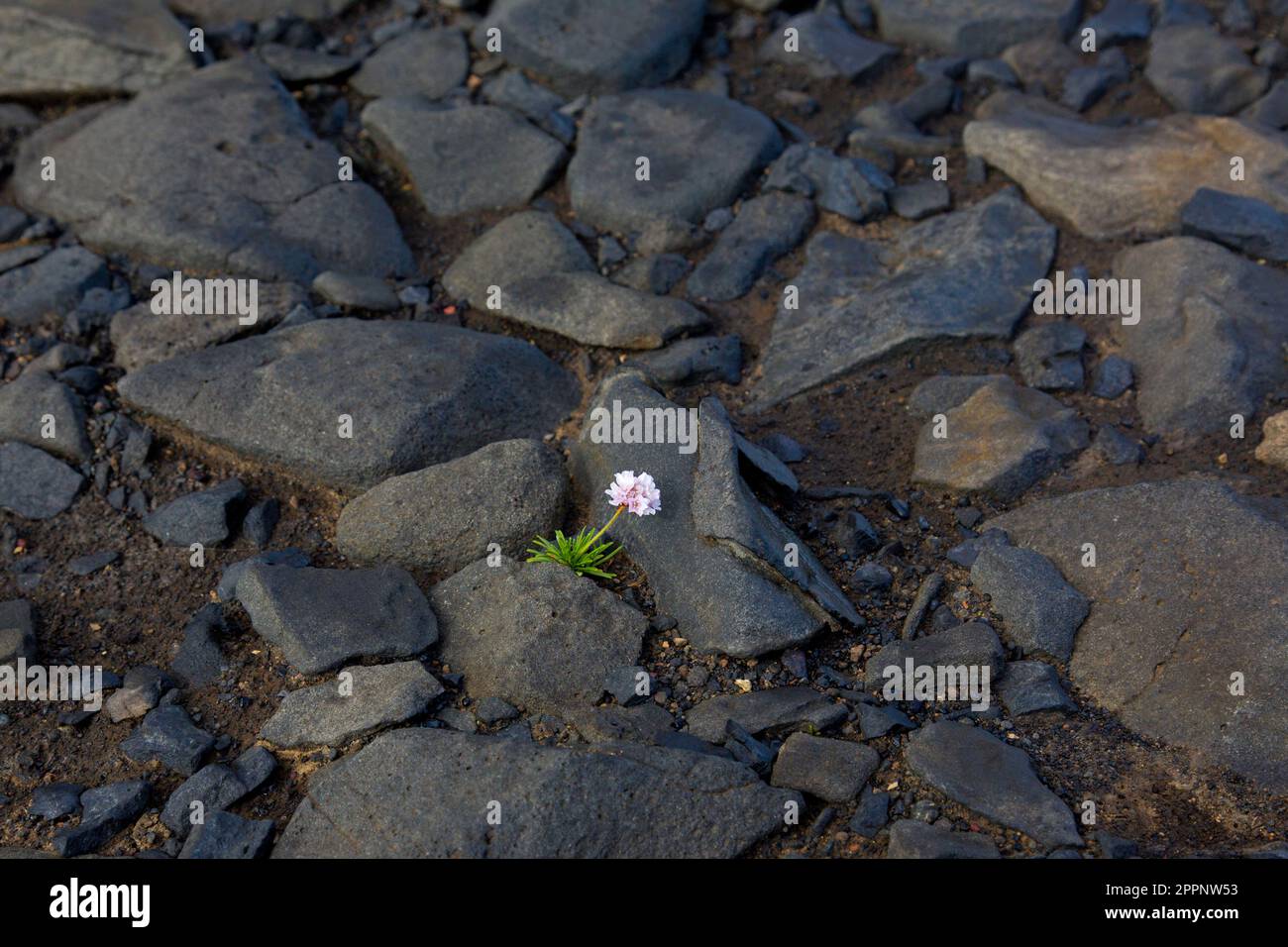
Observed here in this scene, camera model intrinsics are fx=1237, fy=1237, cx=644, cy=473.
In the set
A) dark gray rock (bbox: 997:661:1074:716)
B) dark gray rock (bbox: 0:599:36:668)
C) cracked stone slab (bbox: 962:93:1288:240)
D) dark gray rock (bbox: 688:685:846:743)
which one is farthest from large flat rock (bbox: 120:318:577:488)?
cracked stone slab (bbox: 962:93:1288:240)

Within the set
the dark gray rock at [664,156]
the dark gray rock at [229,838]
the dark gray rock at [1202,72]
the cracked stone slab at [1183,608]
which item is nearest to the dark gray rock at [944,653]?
the cracked stone slab at [1183,608]

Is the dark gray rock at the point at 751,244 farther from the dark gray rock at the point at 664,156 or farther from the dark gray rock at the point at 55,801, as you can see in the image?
the dark gray rock at the point at 55,801

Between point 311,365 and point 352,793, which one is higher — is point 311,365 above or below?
above

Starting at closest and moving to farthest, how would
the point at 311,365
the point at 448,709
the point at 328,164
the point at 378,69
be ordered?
the point at 448,709, the point at 311,365, the point at 328,164, the point at 378,69

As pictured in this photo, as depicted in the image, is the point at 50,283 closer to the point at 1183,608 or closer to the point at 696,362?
the point at 696,362

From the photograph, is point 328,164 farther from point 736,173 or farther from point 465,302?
point 736,173

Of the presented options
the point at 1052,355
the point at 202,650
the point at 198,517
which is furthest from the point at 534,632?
the point at 1052,355

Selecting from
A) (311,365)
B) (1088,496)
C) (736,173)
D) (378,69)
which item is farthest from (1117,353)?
(378,69)

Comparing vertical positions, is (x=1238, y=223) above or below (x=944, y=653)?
above
